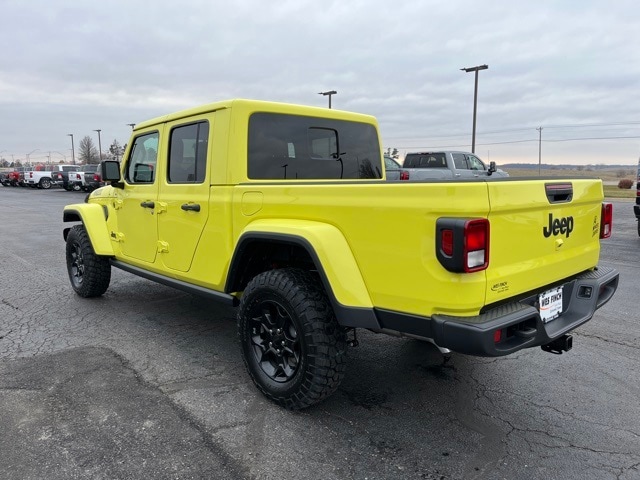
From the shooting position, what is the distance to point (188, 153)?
13.1ft

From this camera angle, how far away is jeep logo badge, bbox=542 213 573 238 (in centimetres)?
277

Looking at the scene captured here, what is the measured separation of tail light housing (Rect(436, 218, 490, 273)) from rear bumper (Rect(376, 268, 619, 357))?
26 cm

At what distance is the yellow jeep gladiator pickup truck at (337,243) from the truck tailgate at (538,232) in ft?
0.03

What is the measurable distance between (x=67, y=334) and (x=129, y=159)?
5.74ft

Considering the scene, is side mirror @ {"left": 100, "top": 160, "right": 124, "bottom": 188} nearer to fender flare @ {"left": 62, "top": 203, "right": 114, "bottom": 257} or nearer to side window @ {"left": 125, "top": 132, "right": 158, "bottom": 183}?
side window @ {"left": 125, "top": 132, "right": 158, "bottom": 183}

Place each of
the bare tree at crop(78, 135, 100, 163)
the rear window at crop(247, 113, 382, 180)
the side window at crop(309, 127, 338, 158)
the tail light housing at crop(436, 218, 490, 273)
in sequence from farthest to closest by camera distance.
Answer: the bare tree at crop(78, 135, 100, 163) < the side window at crop(309, 127, 338, 158) < the rear window at crop(247, 113, 382, 180) < the tail light housing at crop(436, 218, 490, 273)

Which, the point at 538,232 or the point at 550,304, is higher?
the point at 538,232

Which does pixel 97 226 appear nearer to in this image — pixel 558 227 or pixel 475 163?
pixel 558 227

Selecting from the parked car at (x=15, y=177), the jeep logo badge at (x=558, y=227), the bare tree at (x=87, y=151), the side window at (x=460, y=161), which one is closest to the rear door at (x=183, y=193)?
the jeep logo badge at (x=558, y=227)

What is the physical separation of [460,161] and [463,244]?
15730mm

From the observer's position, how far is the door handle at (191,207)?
3.73 m

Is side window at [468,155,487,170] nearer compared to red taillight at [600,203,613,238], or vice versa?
red taillight at [600,203,613,238]

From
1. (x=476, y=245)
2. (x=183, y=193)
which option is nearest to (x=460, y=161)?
(x=183, y=193)

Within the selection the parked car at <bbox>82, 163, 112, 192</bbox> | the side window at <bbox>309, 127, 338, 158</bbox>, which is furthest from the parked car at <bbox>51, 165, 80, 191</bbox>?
the side window at <bbox>309, 127, 338, 158</bbox>
